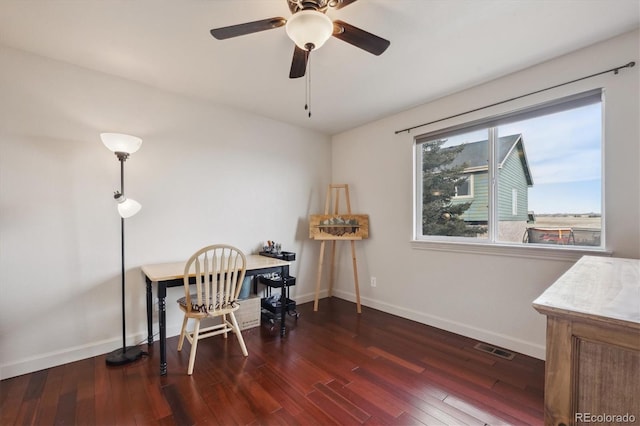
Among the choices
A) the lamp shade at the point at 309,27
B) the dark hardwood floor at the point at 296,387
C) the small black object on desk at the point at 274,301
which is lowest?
the dark hardwood floor at the point at 296,387

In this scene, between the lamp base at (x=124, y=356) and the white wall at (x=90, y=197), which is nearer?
the white wall at (x=90, y=197)

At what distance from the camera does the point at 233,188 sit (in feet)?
10.7

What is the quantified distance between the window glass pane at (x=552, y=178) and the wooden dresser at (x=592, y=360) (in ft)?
5.61

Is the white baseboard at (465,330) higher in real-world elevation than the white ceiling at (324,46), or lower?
lower

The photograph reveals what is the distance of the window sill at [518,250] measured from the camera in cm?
214

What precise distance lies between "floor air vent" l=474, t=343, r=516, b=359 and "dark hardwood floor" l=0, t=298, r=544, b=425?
0.21 feet

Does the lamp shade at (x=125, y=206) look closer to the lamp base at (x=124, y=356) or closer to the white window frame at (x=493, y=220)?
the lamp base at (x=124, y=356)

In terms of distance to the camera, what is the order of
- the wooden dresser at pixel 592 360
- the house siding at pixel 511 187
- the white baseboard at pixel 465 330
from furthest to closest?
the house siding at pixel 511 187 → the white baseboard at pixel 465 330 → the wooden dresser at pixel 592 360

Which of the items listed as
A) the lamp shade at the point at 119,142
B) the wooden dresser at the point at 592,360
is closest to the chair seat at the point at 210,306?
the lamp shade at the point at 119,142

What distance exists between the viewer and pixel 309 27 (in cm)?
139

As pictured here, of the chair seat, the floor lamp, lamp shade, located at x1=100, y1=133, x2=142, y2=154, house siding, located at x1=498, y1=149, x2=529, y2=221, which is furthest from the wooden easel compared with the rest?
lamp shade, located at x1=100, y1=133, x2=142, y2=154

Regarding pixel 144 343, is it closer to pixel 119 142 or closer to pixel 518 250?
pixel 119 142

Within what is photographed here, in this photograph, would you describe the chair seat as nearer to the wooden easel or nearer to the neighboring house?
the wooden easel

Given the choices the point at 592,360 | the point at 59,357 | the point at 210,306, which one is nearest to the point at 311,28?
the point at 592,360
